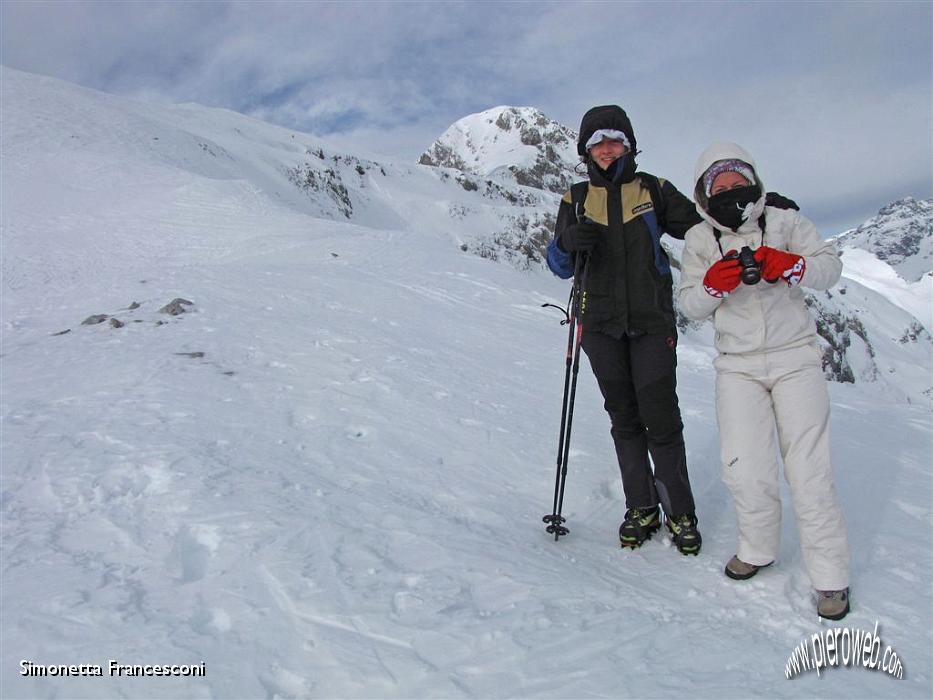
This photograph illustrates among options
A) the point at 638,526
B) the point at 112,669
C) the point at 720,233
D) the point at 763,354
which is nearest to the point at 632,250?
the point at 720,233

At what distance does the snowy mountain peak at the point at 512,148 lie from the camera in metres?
80.4

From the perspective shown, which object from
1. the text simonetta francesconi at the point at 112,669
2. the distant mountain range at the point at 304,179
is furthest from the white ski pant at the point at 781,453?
the distant mountain range at the point at 304,179

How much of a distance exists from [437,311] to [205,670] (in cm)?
908

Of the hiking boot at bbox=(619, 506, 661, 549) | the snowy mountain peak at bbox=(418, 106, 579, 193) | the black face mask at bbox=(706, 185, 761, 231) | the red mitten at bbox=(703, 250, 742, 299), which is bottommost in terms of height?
the hiking boot at bbox=(619, 506, 661, 549)

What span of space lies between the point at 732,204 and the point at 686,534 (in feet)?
6.13

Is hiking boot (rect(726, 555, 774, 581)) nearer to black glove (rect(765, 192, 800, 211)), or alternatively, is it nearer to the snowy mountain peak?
black glove (rect(765, 192, 800, 211))

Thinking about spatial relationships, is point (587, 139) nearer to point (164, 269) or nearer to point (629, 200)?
point (629, 200)

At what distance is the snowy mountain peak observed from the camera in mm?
80438

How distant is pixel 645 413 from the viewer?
362 centimetres

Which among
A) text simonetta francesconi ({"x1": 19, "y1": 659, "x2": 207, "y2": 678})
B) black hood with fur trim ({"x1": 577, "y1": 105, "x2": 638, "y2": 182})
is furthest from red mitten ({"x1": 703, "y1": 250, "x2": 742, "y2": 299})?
text simonetta francesconi ({"x1": 19, "y1": 659, "x2": 207, "y2": 678})

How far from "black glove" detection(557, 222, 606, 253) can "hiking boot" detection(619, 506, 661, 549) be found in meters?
1.65

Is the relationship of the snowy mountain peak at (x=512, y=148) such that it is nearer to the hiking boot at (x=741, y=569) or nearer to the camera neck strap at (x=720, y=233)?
the camera neck strap at (x=720, y=233)

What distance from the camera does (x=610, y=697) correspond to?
230 centimetres

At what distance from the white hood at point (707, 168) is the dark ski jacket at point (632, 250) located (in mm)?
226
